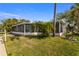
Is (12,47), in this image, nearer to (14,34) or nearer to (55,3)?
(14,34)

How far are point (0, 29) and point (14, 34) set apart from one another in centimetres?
20

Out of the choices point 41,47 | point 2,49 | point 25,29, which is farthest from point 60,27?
point 2,49

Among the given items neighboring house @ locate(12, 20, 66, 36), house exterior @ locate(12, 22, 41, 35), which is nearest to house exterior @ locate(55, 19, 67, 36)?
neighboring house @ locate(12, 20, 66, 36)

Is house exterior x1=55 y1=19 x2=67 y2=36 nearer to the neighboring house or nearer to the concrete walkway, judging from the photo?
the neighboring house

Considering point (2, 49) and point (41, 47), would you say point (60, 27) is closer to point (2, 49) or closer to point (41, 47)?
point (41, 47)

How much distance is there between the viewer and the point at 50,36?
6.36 m

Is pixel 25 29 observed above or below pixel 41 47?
above

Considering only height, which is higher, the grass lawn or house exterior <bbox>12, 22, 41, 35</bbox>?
house exterior <bbox>12, 22, 41, 35</bbox>

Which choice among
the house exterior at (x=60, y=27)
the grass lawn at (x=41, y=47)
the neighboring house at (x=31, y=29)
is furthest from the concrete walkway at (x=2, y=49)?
the house exterior at (x=60, y=27)

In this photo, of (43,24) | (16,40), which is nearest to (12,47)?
(16,40)

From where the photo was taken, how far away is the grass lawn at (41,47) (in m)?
6.32

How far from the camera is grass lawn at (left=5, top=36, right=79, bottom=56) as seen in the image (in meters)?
6.32

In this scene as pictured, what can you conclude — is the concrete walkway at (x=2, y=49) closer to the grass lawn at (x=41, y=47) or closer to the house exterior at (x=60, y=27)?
the grass lawn at (x=41, y=47)

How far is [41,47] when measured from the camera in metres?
6.34
